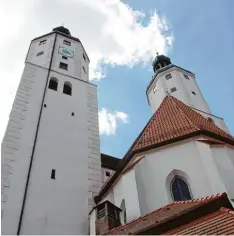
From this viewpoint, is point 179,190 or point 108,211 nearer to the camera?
point 179,190

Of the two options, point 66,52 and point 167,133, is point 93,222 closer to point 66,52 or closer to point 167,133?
point 167,133

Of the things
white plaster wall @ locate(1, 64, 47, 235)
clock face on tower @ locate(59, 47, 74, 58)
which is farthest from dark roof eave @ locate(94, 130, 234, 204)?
clock face on tower @ locate(59, 47, 74, 58)

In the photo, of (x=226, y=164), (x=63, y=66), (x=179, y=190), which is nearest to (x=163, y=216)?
(x=179, y=190)

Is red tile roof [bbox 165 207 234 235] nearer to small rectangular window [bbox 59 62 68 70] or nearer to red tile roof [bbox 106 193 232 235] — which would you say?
red tile roof [bbox 106 193 232 235]

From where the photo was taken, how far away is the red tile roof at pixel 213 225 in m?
6.51

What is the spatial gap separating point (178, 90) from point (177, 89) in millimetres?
168

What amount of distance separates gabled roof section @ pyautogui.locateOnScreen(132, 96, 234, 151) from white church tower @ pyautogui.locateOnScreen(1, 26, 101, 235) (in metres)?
2.58

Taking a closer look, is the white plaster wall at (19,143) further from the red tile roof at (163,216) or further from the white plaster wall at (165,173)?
the white plaster wall at (165,173)

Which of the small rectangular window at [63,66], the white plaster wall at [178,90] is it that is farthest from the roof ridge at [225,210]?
the white plaster wall at [178,90]

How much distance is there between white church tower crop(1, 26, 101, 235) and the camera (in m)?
10.7

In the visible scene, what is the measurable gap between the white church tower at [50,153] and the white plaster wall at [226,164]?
4563mm

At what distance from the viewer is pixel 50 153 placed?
13094mm

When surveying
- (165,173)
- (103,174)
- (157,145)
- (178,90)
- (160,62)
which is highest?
(160,62)

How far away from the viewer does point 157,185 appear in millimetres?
10422
